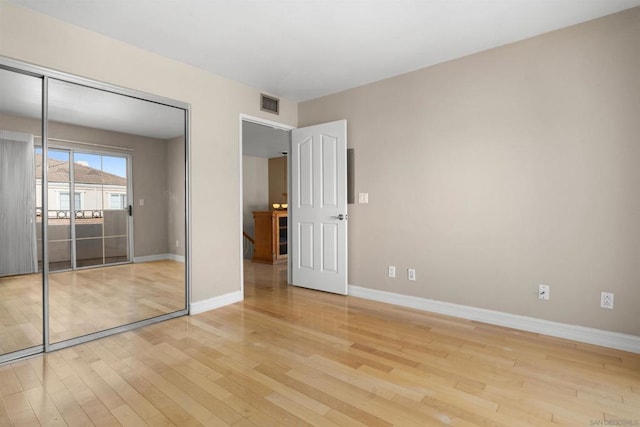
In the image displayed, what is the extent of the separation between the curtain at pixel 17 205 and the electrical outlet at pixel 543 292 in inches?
159

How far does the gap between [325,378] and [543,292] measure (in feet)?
6.70

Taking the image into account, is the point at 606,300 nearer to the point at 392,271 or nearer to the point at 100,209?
the point at 392,271

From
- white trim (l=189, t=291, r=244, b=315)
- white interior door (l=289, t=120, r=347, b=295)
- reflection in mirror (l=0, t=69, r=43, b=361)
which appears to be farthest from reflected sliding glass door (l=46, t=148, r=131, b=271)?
white interior door (l=289, t=120, r=347, b=295)

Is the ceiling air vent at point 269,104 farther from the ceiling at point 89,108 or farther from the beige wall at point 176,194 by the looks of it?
the beige wall at point 176,194

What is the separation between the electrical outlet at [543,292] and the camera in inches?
111

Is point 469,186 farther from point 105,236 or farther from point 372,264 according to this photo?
point 105,236

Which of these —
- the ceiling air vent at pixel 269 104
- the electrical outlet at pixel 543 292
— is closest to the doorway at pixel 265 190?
the ceiling air vent at pixel 269 104

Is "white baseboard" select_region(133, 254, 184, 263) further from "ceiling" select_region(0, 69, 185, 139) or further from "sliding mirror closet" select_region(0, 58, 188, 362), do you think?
"ceiling" select_region(0, 69, 185, 139)

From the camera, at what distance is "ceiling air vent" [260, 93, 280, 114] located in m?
4.10

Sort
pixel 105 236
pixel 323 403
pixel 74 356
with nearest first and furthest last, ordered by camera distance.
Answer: pixel 323 403 → pixel 74 356 → pixel 105 236

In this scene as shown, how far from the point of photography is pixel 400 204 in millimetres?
3670

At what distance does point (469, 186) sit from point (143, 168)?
3.13 metres

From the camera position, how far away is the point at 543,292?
2.84m

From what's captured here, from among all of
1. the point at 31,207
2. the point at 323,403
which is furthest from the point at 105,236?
the point at 323,403
